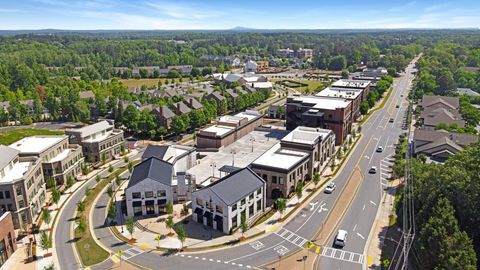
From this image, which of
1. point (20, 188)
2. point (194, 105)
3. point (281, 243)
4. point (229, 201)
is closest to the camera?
point (281, 243)

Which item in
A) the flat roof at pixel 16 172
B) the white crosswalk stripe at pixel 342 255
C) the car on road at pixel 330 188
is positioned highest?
the flat roof at pixel 16 172

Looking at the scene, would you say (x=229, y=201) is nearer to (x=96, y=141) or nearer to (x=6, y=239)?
(x=6, y=239)

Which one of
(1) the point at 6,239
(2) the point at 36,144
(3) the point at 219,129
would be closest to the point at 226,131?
(3) the point at 219,129

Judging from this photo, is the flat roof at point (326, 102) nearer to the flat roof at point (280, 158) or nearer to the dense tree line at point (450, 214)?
the flat roof at point (280, 158)

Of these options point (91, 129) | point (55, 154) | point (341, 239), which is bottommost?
point (341, 239)

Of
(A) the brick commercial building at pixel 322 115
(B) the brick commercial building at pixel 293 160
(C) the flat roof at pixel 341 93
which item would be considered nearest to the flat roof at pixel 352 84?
(C) the flat roof at pixel 341 93

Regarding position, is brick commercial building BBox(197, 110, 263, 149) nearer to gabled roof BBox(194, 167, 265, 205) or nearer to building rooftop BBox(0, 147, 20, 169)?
gabled roof BBox(194, 167, 265, 205)

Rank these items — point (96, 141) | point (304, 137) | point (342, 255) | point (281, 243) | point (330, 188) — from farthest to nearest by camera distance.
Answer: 1. point (96, 141)
2. point (304, 137)
3. point (330, 188)
4. point (281, 243)
5. point (342, 255)

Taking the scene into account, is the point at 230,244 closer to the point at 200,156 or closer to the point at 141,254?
the point at 141,254
